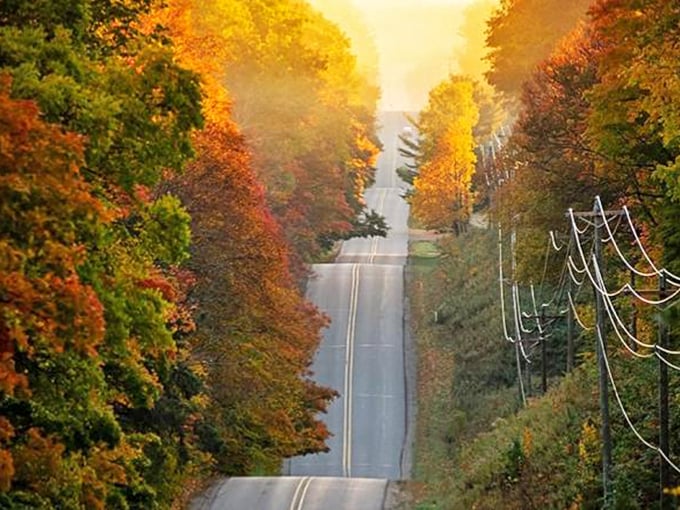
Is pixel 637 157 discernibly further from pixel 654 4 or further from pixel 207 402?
pixel 207 402

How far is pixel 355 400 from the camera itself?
61.4 meters

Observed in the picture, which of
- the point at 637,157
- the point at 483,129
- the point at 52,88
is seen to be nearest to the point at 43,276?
the point at 52,88

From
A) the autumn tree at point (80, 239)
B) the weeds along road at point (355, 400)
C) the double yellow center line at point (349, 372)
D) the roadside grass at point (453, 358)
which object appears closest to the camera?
the autumn tree at point (80, 239)

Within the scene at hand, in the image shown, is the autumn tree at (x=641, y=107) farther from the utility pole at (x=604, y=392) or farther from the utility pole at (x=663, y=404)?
the utility pole at (x=663, y=404)

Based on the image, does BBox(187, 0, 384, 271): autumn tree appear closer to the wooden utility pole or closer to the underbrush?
the underbrush

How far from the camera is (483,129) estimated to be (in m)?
113

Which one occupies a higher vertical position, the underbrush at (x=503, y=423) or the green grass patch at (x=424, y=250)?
the green grass patch at (x=424, y=250)

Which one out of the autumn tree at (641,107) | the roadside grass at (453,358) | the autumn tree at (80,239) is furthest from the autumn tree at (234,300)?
the autumn tree at (80,239)

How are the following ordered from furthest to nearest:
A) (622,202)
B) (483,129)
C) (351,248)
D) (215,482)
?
(483,129)
(351,248)
(215,482)
(622,202)

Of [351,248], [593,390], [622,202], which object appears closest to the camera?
[593,390]

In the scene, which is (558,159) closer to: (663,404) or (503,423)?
(503,423)

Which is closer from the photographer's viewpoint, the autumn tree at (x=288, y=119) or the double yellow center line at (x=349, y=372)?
the double yellow center line at (x=349, y=372)

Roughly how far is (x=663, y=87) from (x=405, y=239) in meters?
72.7

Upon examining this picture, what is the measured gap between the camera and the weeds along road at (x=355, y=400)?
42312mm
